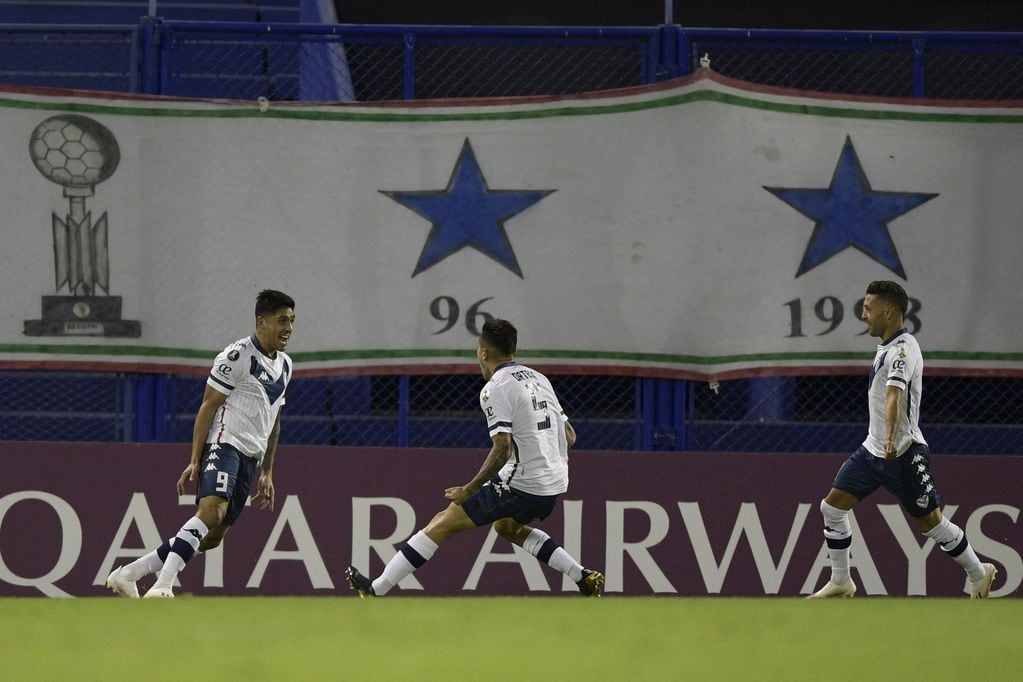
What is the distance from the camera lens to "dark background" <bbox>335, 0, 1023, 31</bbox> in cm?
1477

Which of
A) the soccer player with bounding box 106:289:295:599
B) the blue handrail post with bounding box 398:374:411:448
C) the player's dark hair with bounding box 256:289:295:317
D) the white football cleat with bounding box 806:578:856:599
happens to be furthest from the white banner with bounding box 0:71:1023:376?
the white football cleat with bounding box 806:578:856:599

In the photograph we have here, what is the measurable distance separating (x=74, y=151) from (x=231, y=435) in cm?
272

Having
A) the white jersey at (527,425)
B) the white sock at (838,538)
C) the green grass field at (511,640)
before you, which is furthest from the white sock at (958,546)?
the green grass field at (511,640)

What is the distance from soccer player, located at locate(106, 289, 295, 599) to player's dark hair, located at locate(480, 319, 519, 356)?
1.20 m

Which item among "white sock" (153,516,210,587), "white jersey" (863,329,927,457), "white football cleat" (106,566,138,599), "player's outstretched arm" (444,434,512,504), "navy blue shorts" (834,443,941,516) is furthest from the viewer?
"navy blue shorts" (834,443,941,516)

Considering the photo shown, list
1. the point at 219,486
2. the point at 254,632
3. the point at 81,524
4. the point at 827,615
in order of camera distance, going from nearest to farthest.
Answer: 1. the point at 254,632
2. the point at 827,615
3. the point at 219,486
4. the point at 81,524

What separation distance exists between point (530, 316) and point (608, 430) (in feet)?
6.53

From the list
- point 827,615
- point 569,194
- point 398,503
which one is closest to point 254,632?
point 827,615

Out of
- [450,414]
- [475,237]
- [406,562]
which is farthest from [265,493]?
[450,414]

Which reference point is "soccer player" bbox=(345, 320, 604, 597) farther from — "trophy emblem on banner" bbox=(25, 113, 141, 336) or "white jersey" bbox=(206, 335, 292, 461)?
"trophy emblem on banner" bbox=(25, 113, 141, 336)

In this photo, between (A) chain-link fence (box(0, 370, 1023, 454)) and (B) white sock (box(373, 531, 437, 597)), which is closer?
(B) white sock (box(373, 531, 437, 597))

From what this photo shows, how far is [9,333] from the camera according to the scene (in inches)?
382

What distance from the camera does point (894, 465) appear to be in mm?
8781

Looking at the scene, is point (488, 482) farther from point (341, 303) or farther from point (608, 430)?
point (608, 430)
